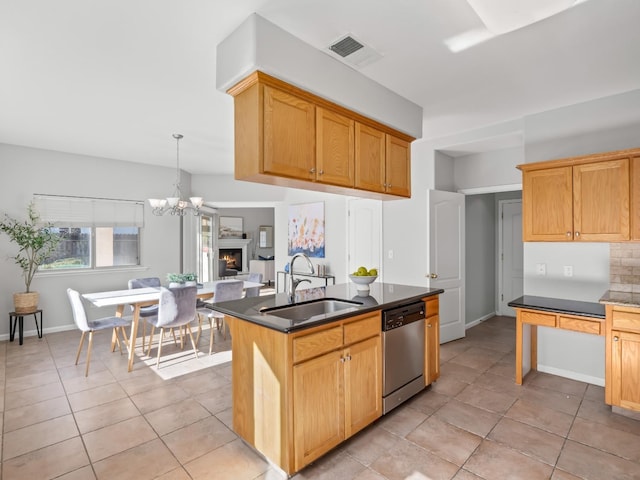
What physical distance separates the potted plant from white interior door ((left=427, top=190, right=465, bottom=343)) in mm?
5178

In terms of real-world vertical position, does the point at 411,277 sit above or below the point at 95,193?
below

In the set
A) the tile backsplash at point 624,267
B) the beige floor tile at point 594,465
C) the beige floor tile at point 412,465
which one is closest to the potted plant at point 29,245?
the beige floor tile at point 412,465

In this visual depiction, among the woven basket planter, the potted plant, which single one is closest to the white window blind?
the potted plant

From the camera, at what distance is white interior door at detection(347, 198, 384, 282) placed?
5.04 m

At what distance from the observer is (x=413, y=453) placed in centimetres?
222

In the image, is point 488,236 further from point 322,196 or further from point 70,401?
point 70,401

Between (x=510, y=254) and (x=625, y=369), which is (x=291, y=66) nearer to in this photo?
(x=625, y=369)

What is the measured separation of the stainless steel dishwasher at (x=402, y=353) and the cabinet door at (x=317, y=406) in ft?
1.67

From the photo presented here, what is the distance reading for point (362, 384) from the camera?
2408 millimetres

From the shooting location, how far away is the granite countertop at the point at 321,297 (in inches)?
80.2

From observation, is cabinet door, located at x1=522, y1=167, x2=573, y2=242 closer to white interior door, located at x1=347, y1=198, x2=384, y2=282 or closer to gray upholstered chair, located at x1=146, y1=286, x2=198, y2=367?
white interior door, located at x1=347, y1=198, x2=384, y2=282

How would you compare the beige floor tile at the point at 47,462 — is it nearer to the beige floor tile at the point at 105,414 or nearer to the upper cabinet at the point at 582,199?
the beige floor tile at the point at 105,414

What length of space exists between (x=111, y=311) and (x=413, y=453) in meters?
5.32

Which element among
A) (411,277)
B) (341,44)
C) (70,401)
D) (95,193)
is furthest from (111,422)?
(95,193)
